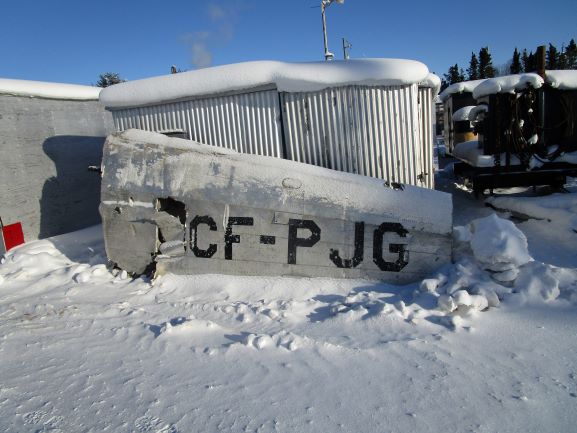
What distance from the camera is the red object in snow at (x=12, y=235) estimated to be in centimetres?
604

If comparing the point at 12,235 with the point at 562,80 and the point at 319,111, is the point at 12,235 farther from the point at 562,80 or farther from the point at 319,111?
the point at 562,80

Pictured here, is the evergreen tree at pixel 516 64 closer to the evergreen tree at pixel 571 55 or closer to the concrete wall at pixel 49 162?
the evergreen tree at pixel 571 55

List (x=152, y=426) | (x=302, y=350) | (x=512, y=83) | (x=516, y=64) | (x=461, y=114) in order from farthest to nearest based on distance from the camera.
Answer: (x=516, y=64), (x=461, y=114), (x=512, y=83), (x=302, y=350), (x=152, y=426)

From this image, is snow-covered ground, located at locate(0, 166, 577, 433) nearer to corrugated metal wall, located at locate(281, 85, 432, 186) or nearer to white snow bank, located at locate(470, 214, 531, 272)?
white snow bank, located at locate(470, 214, 531, 272)

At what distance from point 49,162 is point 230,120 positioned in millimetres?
3723

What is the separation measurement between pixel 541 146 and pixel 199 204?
6231mm

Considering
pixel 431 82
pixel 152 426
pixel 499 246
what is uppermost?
pixel 431 82

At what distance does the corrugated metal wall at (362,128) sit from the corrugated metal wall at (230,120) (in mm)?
261

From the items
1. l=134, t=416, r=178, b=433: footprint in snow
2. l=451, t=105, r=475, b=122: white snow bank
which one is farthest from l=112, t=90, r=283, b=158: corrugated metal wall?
l=451, t=105, r=475, b=122: white snow bank

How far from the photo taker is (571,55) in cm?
4191

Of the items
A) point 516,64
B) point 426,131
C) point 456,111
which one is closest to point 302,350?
point 426,131

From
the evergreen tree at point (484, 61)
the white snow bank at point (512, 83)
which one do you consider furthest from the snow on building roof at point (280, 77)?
the evergreen tree at point (484, 61)

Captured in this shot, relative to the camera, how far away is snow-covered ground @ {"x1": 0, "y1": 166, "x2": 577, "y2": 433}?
235cm

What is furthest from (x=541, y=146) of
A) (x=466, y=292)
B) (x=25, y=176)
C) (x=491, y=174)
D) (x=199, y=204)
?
(x=25, y=176)
